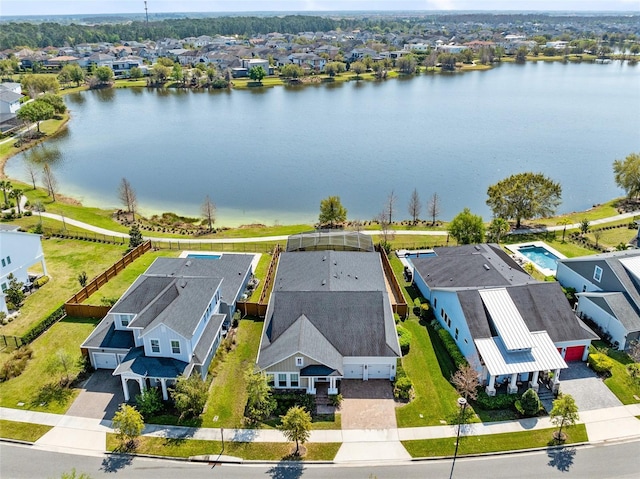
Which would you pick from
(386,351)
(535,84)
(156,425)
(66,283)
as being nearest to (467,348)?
(386,351)

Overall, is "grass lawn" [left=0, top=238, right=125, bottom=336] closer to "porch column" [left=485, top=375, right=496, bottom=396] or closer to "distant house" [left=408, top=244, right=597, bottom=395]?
"distant house" [left=408, top=244, right=597, bottom=395]

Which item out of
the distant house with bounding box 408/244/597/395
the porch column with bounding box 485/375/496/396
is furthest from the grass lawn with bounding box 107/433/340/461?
the distant house with bounding box 408/244/597/395

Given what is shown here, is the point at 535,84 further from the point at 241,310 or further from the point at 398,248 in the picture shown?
the point at 241,310

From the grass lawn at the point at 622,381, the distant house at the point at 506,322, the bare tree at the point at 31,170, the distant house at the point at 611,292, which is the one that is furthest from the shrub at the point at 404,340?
the bare tree at the point at 31,170

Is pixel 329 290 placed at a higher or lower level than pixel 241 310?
higher

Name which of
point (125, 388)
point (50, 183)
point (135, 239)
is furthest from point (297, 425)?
point (50, 183)

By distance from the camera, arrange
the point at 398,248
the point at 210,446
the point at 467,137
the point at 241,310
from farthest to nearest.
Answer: the point at 467,137, the point at 398,248, the point at 241,310, the point at 210,446
